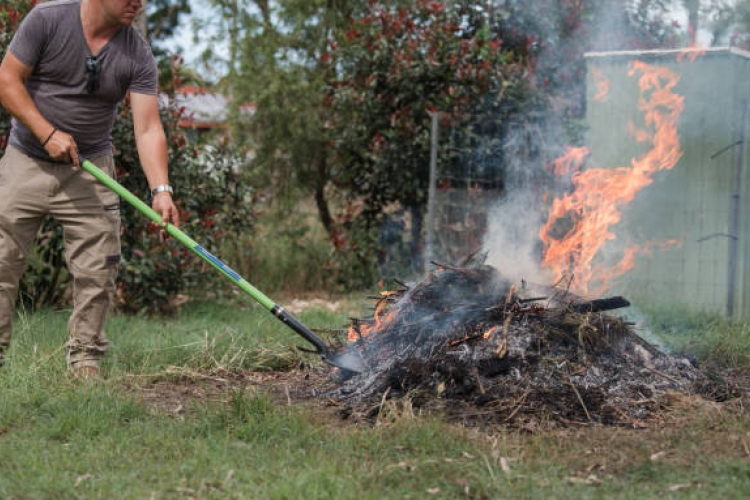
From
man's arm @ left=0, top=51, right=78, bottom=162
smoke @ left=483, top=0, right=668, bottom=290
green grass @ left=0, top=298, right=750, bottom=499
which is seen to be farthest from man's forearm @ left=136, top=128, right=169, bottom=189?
smoke @ left=483, top=0, right=668, bottom=290

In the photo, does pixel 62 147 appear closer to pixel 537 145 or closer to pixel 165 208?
pixel 165 208

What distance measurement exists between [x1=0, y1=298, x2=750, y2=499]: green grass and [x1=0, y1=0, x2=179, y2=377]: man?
1.86ft

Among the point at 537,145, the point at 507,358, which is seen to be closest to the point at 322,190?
the point at 537,145

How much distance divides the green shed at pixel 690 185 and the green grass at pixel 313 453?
3744 mm

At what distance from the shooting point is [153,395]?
466 centimetres

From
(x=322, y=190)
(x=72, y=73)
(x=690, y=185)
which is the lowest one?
(x=322, y=190)

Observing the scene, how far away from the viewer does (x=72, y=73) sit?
184 inches

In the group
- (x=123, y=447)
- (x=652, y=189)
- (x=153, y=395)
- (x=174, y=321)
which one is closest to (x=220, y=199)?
(x=174, y=321)

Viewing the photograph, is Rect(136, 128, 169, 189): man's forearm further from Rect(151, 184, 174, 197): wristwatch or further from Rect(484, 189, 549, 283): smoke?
Rect(484, 189, 549, 283): smoke

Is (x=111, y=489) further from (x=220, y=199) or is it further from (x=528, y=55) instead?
(x=528, y=55)

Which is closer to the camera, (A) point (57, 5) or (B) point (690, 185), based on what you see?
(A) point (57, 5)

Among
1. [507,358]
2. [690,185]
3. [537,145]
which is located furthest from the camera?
[537,145]

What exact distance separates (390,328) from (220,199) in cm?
373

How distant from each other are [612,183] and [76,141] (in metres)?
4.30
